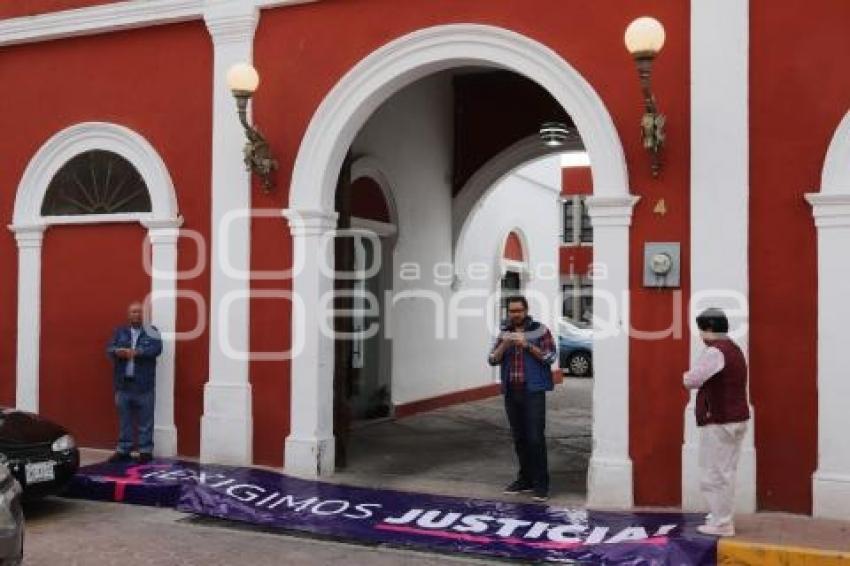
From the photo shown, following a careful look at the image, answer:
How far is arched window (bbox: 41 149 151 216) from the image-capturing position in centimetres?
948

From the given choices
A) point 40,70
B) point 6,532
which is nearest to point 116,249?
point 40,70

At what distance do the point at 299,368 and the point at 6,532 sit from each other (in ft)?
12.6

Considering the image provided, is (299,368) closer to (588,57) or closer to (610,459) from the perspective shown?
(610,459)

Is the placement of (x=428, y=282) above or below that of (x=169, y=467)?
above

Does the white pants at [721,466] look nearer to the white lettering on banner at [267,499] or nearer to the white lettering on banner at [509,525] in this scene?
the white lettering on banner at [509,525]

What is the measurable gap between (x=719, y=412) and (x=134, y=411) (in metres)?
5.53

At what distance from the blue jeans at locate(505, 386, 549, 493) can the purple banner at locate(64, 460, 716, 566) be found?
0.36 meters

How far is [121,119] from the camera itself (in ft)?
31.2

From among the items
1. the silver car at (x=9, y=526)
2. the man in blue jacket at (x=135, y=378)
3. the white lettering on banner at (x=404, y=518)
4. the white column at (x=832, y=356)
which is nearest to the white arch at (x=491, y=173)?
the man in blue jacket at (x=135, y=378)

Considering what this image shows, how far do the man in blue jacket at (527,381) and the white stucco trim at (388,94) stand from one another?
0.45 metres

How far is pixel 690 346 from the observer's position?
23.6ft

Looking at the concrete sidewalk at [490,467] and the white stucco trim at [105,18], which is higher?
the white stucco trim at [105,18]

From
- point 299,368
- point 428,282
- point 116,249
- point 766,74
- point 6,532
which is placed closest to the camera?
→ point 6,532

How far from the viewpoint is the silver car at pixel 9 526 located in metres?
4.87
